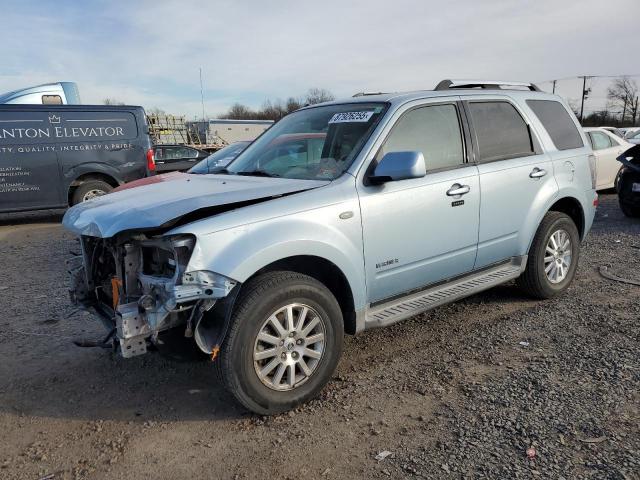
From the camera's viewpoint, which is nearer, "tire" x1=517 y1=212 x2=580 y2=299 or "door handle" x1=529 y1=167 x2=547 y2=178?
"door handle" x1=529 y1=167 x2=547 y2=178

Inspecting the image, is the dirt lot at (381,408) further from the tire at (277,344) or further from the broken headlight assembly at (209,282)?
the broken headlight assembly at (209,282)

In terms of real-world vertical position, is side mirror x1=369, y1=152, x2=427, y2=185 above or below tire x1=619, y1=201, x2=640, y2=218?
above

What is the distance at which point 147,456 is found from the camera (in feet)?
9.17

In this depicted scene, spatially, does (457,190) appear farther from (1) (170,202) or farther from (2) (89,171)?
(2) (89,171)

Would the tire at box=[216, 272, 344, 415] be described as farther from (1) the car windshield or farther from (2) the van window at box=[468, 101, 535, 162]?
(2) the van window at box=[468, 101, 535, 162]

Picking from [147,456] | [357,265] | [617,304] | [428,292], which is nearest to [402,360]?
[428,292]

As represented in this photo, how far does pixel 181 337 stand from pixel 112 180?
8.66 meters

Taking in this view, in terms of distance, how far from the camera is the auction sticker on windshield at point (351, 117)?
3.82 metres

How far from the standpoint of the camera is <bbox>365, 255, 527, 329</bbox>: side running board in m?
3.60

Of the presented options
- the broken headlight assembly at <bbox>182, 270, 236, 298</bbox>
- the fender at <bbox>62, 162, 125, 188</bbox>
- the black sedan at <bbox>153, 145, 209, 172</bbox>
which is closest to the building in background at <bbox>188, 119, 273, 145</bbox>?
the black sedan at <bbox>153, 145, 209, 172</bbox>

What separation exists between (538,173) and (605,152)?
25.9 feet

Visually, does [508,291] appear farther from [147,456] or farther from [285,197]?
[147,456]

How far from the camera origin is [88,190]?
34.4 feet

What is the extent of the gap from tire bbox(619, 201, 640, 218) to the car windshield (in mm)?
7037
